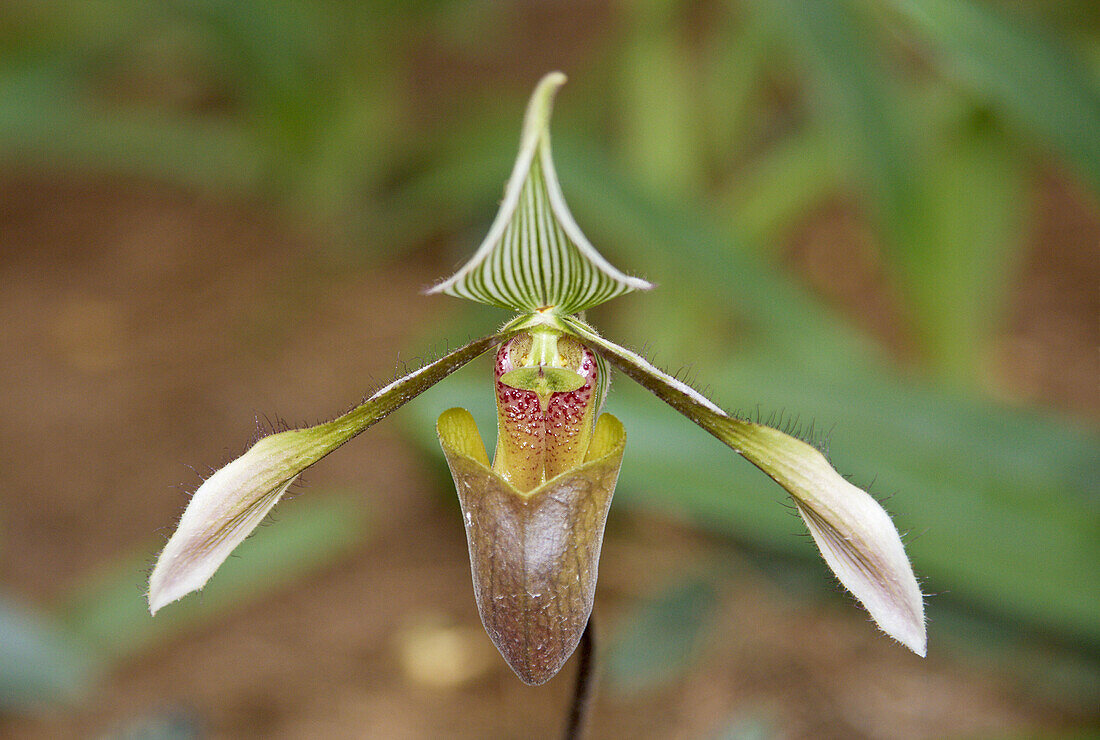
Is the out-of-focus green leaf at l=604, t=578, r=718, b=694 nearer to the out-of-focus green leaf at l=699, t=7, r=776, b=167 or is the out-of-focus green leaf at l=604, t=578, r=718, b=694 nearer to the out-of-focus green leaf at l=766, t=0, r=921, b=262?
the out-of-focus green leaf at l=766, t=0, r=921, b=262

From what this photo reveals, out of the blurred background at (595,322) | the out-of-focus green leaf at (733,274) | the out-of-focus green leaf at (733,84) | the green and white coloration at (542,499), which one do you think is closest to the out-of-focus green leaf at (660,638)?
the blurred background at (595,322)

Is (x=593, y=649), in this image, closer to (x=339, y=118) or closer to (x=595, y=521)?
(x=595, y=521)

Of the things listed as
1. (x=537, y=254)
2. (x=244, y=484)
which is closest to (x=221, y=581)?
(x=244, y=484)

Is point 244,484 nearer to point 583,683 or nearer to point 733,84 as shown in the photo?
point 583,683

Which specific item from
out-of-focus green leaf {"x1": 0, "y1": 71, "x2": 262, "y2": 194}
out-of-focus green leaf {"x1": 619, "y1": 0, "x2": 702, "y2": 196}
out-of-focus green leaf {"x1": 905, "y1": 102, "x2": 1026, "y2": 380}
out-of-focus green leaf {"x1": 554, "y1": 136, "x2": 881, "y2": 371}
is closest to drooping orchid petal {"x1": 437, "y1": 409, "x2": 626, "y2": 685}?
out-of-focus green leaf {"x1": 554, "y1": 136, "x2": 881, "y2": 371}

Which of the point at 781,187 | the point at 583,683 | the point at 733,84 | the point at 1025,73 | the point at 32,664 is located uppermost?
the point at 1025,73

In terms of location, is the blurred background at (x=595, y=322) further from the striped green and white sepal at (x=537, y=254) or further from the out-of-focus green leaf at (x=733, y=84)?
the striped green and white sepal at (x=537, y=254)
